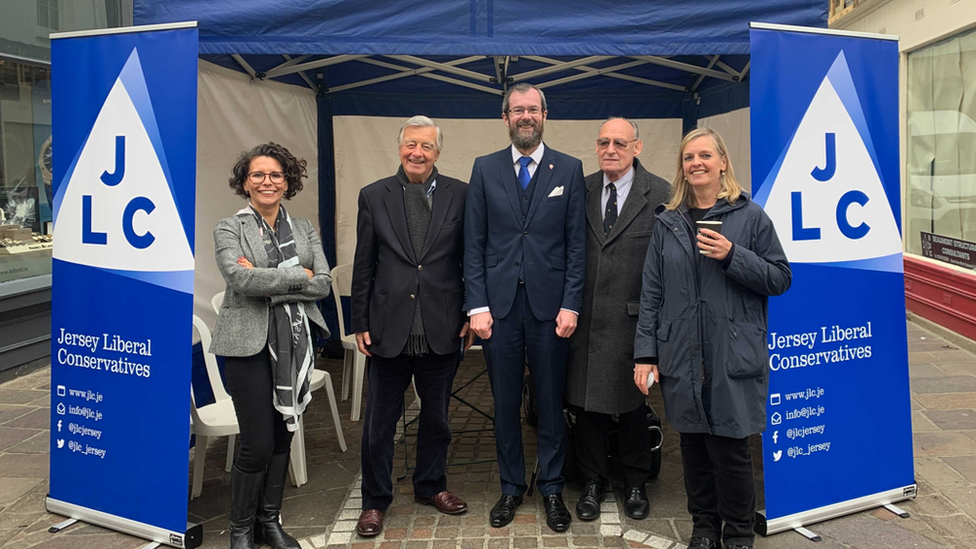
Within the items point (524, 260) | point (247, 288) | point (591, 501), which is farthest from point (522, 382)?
point (247, 288)

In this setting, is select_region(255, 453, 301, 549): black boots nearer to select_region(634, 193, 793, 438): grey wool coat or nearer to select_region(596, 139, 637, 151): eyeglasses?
select_region(634, 193, 793, 438): grey wool coat

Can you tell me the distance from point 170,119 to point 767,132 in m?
2.64

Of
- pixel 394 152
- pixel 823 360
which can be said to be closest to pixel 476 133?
pixel 394 152

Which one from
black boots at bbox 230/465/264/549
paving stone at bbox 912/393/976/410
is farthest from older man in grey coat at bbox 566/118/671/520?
paving stone at bbox 912/393/976/410

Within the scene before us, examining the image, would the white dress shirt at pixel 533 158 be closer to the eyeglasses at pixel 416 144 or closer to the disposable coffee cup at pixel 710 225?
the eyeglasses at pixel 416 144

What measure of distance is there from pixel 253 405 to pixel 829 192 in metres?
2.71

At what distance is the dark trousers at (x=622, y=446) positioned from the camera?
3.36 metres

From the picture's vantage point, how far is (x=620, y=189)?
321cm

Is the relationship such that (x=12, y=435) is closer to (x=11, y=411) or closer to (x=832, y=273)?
(x=11, y=411)

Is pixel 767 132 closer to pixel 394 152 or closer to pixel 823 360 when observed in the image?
pixel 823 360

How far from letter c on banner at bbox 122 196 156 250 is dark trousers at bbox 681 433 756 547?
2483 mm

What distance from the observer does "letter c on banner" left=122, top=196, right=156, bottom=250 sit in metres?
3.09

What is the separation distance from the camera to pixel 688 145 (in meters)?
2.74

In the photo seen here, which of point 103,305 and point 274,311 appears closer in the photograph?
point 274,311
